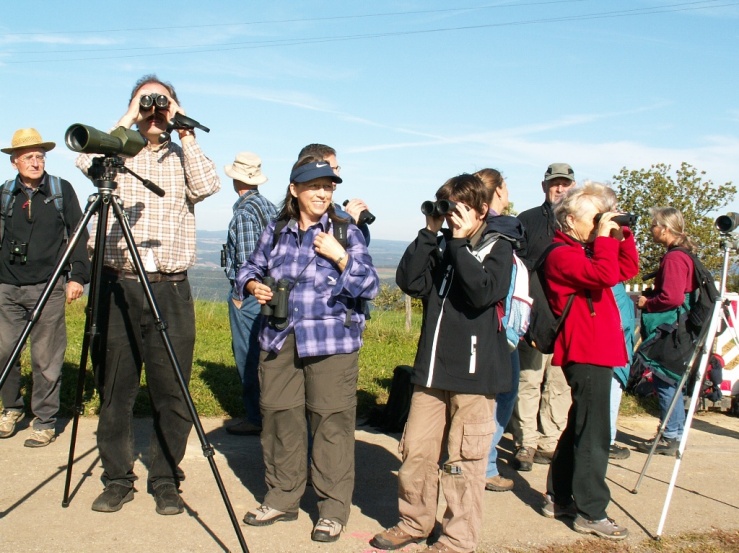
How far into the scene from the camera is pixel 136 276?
4.28 metres

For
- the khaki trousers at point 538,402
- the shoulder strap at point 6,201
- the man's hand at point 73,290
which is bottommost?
the khaki trousers at point 538,402

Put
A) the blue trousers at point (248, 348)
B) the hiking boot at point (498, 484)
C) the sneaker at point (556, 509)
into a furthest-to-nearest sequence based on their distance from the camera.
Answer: the blue trousers at point (248, 348)
the hiking boot at point (498, 484)
the sneaker at point (556, 509)

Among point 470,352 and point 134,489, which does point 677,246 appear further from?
point 134,489

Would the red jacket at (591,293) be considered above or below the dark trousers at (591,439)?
above

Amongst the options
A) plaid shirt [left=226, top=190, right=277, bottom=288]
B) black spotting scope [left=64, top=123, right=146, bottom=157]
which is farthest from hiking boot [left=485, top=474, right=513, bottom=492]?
black spotting scope [left=64, top=123, right=146, bottom=157]

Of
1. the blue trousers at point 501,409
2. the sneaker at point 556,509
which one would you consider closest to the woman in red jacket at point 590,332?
the sneaker at point 556,509

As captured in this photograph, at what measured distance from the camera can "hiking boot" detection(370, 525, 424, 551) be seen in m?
3.98

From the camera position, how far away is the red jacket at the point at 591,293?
4.21 metres

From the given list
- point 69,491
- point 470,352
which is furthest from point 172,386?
point 470,352

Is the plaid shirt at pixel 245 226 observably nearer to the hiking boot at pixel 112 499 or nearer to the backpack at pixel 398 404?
the backpack at pixel 398 404

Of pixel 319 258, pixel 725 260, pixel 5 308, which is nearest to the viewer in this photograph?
pixel 319 258

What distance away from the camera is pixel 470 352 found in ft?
12.8

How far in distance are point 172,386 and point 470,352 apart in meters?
1.70

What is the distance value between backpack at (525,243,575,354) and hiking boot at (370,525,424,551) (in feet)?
4.28
